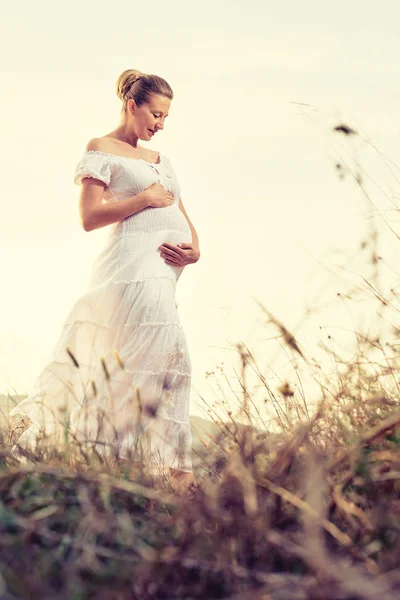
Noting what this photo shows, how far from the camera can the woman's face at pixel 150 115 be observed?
4.06 meters

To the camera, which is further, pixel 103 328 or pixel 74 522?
pixel 103 328

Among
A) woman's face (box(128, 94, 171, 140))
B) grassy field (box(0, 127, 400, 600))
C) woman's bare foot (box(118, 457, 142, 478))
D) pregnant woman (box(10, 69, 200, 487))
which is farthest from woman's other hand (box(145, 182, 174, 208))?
grassy field (box(0, 127, 400, 600))

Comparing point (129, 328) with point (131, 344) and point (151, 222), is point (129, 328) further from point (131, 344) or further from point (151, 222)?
point (151, 222)

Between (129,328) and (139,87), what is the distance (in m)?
1.39

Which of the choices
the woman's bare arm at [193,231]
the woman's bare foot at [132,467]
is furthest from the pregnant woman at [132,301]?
the woman's bare foot at [132,467]

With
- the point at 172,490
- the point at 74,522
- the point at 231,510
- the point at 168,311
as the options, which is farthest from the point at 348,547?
the point at 168,311

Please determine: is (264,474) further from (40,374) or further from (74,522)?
(40,374)

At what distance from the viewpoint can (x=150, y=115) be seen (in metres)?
4.06

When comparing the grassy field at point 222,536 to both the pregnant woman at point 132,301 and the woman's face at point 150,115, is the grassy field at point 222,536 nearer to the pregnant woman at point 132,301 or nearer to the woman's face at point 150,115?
the pregnant woman at point 132,301

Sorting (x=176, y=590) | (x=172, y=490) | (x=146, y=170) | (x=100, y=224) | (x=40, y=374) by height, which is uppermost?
(x=146, y=170)

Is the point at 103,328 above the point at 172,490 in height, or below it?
above

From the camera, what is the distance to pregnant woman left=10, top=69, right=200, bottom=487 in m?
3.79

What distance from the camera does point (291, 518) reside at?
4.74 feet

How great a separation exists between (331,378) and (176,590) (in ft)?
5.23
